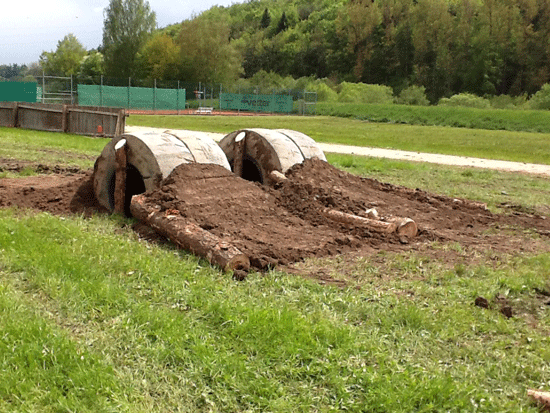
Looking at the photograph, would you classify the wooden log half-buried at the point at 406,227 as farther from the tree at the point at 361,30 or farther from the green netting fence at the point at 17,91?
the tree at the point at 361,30

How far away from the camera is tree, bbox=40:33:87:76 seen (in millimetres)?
103950

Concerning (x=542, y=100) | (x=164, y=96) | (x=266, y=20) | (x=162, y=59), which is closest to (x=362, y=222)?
(x=164, y=96)

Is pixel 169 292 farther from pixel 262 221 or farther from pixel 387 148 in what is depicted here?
pixel 387 148

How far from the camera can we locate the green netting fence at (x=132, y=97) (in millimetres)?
48406

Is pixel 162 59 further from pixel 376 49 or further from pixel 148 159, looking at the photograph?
pixel 148 159

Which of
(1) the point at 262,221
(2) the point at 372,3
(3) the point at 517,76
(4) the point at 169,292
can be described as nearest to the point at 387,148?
(1) the point at 262,221

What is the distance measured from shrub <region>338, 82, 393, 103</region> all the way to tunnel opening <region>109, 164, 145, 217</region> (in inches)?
2722

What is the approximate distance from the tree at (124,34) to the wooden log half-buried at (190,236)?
89847 mm

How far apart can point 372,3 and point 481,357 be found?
113m

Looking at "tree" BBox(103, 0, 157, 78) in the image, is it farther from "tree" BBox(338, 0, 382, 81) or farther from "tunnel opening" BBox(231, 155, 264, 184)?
"tunnel opening" BBox(231, 155, 264, 184)

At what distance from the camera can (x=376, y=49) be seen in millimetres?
105375

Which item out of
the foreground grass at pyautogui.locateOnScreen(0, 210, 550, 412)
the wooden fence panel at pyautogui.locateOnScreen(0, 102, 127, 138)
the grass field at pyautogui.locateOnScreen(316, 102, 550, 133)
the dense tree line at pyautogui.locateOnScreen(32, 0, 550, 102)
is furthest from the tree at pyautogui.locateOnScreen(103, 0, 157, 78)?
the foreground grass at pyautogui.locateOnScreen(0, 210, 550, 412)

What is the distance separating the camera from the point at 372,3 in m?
110

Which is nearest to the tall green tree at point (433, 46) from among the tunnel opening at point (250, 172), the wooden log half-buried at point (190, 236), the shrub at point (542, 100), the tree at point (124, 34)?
the shrub at point (542, 100)
